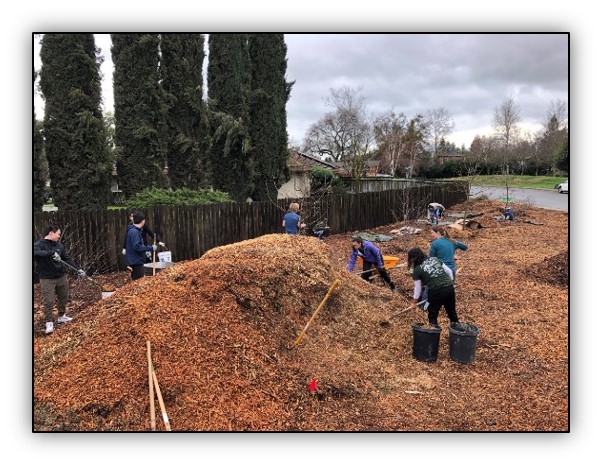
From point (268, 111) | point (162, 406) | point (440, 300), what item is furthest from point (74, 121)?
point (440, 300)

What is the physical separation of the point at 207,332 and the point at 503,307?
5198 mm

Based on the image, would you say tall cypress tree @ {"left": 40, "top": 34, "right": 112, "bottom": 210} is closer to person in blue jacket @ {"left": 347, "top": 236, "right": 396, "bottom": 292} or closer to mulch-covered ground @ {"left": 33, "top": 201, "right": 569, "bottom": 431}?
mulch-covered ground @ {"left": 33, "top": 201, "right": 569, "bottom": 431}

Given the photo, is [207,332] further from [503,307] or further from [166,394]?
[503,307]

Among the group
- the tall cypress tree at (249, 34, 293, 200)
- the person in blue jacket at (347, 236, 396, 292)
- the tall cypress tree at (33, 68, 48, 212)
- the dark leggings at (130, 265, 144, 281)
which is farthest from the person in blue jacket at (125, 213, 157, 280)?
the tall cypress tree at (249, 34, 293, 200)

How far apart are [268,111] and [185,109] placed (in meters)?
4.44

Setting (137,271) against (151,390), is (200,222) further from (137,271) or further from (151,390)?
(151,390)

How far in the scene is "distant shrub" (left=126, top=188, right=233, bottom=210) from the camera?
11.4 m

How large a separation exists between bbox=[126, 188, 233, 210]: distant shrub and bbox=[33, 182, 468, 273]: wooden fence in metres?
0.76

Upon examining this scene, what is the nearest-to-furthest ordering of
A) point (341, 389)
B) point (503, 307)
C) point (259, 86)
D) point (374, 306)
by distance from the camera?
point (341, 389) < point (374, 306) < point (503, 307) < point (259, 86)

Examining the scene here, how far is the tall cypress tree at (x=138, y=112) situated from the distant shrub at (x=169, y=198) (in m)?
4.19

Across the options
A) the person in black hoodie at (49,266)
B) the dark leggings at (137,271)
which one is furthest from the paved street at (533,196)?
the person in black hoodie at (49,266)
